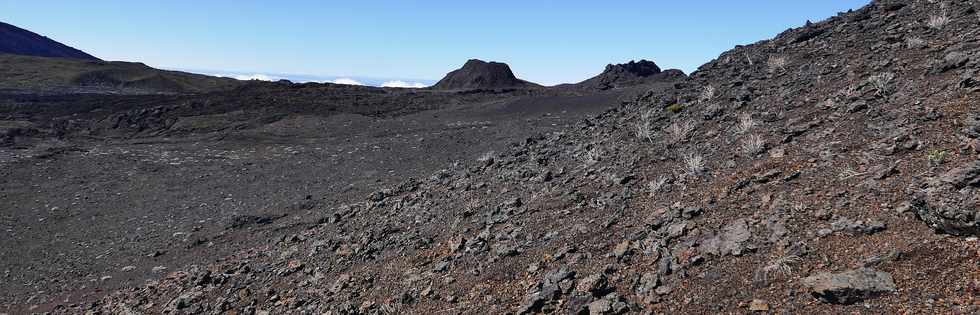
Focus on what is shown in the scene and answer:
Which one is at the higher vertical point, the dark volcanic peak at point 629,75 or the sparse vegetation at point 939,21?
the sparse vegetation at point 939,21

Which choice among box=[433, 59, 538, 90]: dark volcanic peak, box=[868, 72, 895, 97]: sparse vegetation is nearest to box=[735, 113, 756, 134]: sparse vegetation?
box=[868, 72, 895, 97]: sparse vegetation

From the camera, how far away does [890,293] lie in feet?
13.3

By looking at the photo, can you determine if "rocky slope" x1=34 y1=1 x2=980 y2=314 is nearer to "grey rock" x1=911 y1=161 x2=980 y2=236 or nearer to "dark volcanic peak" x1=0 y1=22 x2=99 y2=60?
"grey rock" x1=911 y1=161 x2=980 y2=236

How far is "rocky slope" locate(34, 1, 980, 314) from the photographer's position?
4.55 metres

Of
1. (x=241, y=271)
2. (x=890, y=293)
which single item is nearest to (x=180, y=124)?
(x=241, y=271)

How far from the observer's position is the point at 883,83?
7.88 m

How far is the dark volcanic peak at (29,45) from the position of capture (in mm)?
94562

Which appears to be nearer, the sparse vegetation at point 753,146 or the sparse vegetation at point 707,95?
the sparse vegetation at point 753,146

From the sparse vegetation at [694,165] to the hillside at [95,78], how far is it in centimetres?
5055

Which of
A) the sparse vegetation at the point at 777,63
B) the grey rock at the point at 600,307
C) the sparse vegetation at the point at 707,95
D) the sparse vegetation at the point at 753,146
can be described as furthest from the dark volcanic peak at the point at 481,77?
the grey rock at the point at 600,307

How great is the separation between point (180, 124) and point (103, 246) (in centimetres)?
1816

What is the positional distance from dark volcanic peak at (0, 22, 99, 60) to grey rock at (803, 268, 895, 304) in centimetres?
11699

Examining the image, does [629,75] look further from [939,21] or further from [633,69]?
[939,21]

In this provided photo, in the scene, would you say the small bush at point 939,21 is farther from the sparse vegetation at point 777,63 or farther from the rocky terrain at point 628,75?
the rocky terrain at point 628,75
